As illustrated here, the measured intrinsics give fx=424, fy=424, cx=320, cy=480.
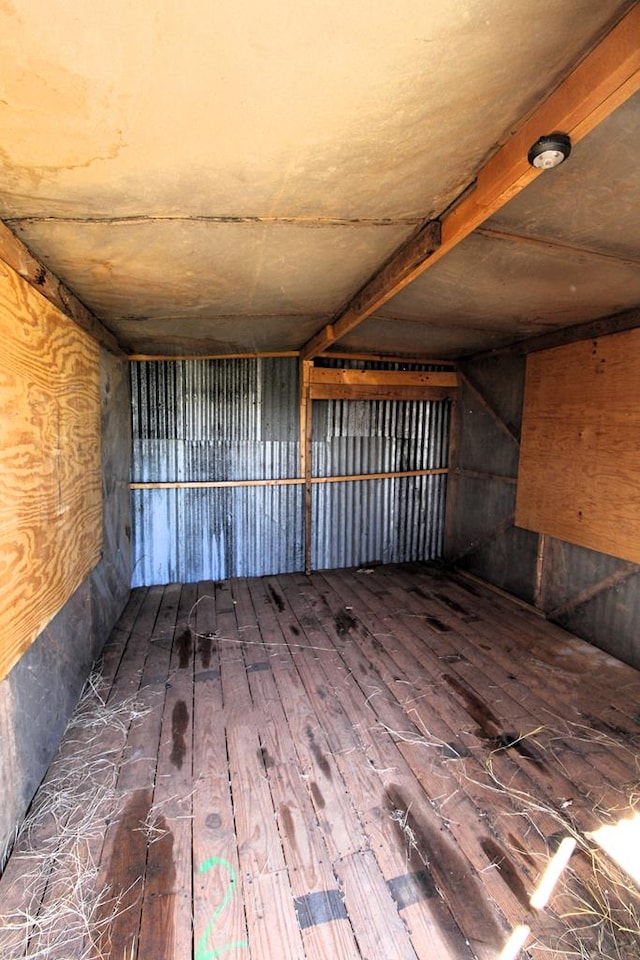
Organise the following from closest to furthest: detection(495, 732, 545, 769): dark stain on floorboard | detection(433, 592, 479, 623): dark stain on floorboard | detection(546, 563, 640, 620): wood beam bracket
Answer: detection(495, 732, 545, 769): dark stain on floorboard < detection(546, 563, 640, 620): wood beam bracket < detection(433, 592, 479, 623): dark stain on floorboard

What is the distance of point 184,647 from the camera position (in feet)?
11.1

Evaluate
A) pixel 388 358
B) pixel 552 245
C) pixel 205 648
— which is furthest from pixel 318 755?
pixel 388 358

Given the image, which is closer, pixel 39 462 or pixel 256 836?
pixel 256 836

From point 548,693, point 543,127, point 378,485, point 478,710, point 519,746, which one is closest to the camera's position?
point 543,127

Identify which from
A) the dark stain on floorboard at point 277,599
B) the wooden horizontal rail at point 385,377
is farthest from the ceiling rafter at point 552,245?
the dark stain on floorboard at point 277,599

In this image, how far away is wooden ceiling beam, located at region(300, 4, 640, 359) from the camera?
96 centimetres

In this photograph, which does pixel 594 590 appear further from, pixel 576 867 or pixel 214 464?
pixel 214 464

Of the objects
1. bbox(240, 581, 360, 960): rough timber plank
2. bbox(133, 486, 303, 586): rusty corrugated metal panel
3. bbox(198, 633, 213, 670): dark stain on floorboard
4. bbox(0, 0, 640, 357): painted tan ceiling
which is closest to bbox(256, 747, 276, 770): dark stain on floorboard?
bbox(240, 581, 360, 960): rough timber plank

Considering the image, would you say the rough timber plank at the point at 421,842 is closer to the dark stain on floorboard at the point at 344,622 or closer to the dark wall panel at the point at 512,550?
the dark stain on floorboard at the point at 344,622

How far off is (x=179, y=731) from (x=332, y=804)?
3.26ft

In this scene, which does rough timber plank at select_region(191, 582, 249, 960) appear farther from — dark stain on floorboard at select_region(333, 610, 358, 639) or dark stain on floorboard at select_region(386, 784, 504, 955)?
dark stain on floorboard at select_region(333, 610, 358, 639)

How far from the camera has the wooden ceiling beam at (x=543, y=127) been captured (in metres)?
0.96

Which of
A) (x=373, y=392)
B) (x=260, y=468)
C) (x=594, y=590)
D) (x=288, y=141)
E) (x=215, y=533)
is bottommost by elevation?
(x=594, y=590)

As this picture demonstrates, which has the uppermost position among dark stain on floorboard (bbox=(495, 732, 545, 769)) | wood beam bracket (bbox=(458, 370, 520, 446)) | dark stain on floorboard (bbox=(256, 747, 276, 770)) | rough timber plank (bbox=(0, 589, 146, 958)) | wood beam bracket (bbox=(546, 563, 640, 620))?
wood beam bracket (bbox=(458, 370, 520, 446))
